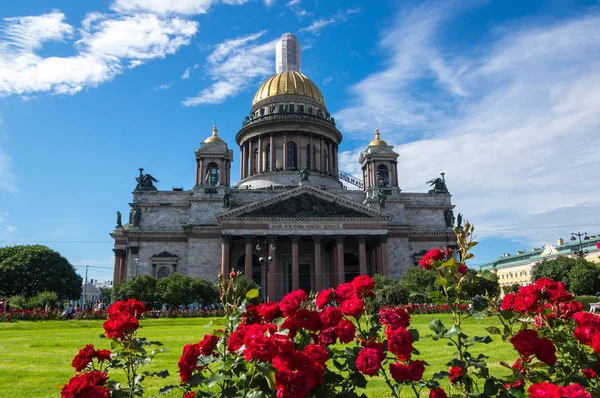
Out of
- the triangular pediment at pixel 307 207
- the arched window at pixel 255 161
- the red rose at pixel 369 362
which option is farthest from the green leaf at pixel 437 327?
the arched window at pixel 255 161

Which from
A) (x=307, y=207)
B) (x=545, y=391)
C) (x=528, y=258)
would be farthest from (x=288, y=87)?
(x=528, y=258)

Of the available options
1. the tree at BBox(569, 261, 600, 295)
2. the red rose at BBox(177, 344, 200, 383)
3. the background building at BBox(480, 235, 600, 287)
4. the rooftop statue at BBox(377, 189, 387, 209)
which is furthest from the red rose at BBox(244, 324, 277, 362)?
the background building at BBox(480, 235, 600, 287)

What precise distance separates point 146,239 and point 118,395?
46.1 meters

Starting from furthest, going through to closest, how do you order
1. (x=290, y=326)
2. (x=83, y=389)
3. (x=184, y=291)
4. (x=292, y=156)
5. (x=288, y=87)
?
(x=288, y=87), (x=292, y=156), (x=184, y=291), (x=290, y=326), (x=83, y=389)

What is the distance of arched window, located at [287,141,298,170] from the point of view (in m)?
57.9

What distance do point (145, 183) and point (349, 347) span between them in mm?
49624

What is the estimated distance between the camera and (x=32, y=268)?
2101 inches

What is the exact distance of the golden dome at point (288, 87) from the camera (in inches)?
2426

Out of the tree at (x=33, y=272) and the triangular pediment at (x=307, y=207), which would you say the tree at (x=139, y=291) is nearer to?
the triangular pediment at (x=307, y=207)

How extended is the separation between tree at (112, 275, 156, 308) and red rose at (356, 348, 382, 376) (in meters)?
33.2

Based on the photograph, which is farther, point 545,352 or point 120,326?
point 120,326

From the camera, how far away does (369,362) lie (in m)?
3.97

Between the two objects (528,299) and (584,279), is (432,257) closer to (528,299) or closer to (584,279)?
(528,299)

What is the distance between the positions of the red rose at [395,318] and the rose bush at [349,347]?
0.04 feet
